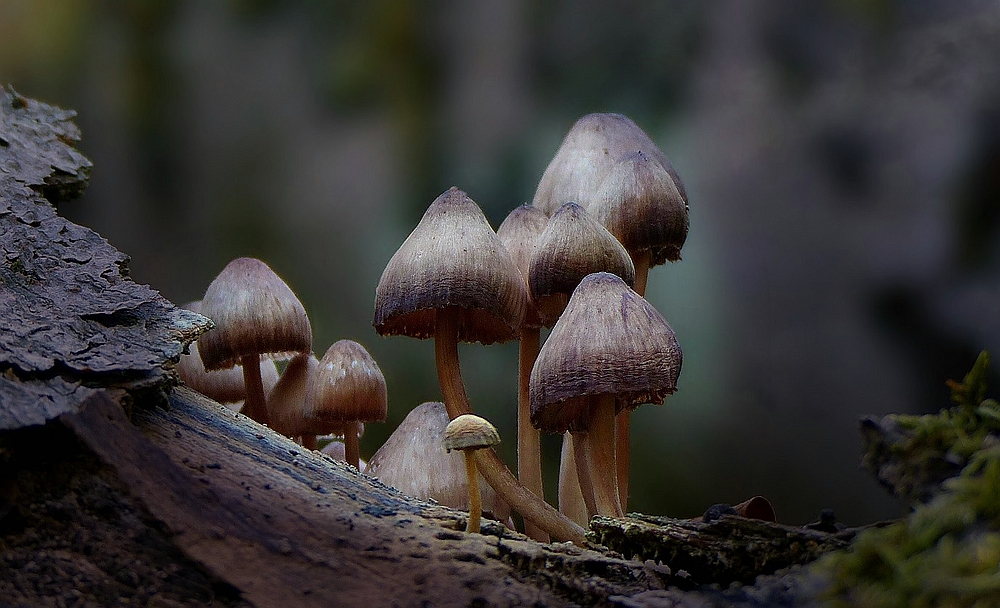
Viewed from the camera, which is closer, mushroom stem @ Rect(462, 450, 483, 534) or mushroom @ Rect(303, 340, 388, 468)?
mushroom stem @ Rect(462, 450, 483, 534)

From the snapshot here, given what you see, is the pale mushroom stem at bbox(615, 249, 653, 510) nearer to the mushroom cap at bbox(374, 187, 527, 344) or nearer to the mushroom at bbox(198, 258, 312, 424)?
the mushroom cap at bbox(374, 187, 527, 344)

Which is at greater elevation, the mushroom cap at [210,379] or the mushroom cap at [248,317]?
the mushroom cap at [248,317]

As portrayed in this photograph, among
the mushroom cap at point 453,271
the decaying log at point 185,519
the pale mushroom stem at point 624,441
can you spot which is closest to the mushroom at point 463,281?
the mushroom cap at point 453,271

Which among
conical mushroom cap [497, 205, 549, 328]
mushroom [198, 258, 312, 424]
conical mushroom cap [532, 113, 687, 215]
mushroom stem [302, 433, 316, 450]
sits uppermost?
conical mushroom cap [532, 113, 687, 215]

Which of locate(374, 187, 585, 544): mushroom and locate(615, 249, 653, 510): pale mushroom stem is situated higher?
locate(374, 187, 585, 544): mushroom

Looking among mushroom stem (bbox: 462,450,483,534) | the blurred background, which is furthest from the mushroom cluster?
the blurred background

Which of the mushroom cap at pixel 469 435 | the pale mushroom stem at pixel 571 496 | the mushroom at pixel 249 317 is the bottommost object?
the pale mushroom stem at pixel 571 496

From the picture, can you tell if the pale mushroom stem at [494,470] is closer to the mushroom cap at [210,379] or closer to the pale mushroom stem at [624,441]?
the pale mushroom stem at [624,441]
